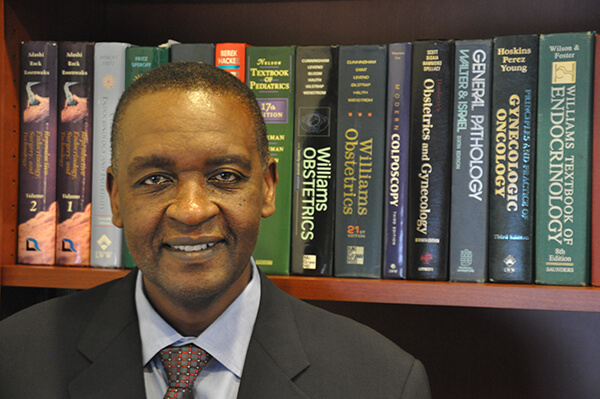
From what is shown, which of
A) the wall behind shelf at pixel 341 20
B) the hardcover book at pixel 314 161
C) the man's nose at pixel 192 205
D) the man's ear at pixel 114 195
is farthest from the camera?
the wall behind shelf at pixel 341 20

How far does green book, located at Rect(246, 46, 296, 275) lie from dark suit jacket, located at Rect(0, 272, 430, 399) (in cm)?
8

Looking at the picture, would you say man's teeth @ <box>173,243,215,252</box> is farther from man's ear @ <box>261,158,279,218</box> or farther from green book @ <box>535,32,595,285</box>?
green book @ <box>535,32,595,285</box>

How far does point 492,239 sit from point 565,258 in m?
0.11

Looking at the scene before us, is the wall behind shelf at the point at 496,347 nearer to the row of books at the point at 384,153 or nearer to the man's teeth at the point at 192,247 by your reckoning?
the row of books at the point at 384,153

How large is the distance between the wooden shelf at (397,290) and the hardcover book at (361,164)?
0.04 m

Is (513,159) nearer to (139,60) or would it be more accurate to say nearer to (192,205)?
(192,205)

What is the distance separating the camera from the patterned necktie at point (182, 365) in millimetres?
866

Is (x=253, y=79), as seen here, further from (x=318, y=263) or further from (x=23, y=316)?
(x=23, y=316)

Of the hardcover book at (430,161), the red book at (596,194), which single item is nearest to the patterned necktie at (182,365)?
the hardcover book at (430,161)

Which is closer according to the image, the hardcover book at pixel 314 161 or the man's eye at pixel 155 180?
the man's eye at pixel 155 180

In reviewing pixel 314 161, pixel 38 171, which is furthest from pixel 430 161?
pixel 38 171

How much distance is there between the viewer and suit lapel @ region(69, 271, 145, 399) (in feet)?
2.86

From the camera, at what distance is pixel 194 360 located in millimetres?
895

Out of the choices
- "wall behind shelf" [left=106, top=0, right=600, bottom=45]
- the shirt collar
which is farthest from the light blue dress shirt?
"wall behind shelf" [left=106, top=0, right=600, bottom=45]
